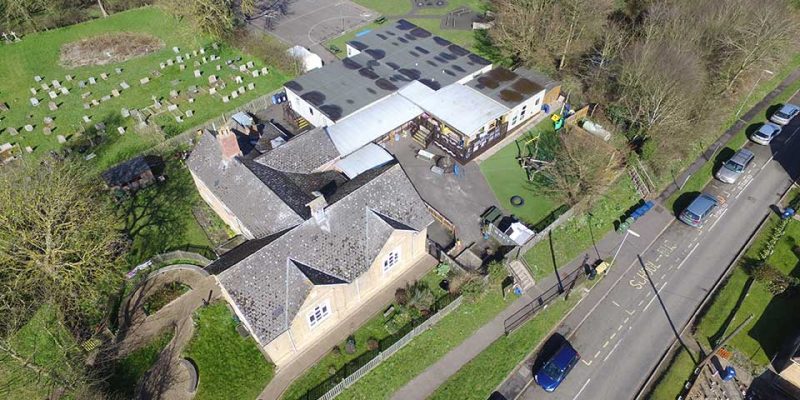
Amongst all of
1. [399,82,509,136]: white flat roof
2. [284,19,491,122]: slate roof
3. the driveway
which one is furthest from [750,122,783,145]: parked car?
the driveway

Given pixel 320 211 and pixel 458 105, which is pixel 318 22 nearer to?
pixel 458 105

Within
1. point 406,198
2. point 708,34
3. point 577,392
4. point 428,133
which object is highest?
point 708,34

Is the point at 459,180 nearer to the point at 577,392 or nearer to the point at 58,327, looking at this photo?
the point at 577,392

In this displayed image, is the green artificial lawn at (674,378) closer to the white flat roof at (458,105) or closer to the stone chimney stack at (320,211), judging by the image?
the stone chimney stack at (320,211)

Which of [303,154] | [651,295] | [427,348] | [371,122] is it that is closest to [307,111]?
[371,122]

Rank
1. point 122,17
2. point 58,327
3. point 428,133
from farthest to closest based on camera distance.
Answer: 1. point 122,17
2. point 428,133
3. point 58,327

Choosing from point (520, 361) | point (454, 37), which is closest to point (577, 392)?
point (520, 361)

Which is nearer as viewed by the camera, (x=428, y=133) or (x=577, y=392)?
(x=577, y=392)
